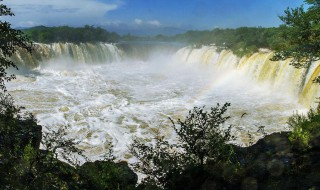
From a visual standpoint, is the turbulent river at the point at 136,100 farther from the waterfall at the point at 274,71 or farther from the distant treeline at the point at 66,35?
the distant treeline at the point at 66,35

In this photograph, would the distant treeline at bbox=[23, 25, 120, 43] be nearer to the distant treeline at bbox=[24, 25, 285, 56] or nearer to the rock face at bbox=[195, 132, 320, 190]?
the distant treeline at bbox=[24, 25, 285, 56]

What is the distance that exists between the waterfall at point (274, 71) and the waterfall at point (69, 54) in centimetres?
1968

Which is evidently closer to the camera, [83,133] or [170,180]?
[170,180]

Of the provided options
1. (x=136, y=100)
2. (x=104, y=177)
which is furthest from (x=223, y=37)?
(x=104, y=177)

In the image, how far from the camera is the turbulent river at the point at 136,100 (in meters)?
19.4

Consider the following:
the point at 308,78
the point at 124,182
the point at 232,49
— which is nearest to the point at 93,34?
the point at 232,49

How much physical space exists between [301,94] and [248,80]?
10.1 m

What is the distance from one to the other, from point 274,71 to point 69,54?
3462 cm

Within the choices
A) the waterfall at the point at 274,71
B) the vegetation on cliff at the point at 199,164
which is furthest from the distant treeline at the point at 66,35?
the vegetation on cliff at the point at 199,164

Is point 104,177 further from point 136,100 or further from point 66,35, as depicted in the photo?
point 66,35

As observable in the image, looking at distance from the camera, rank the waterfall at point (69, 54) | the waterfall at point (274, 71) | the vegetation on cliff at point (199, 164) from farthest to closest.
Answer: the waterfall at point (69, 54), the waterfall at point (274, 71), the vegetation on cliff at point (199, 164)

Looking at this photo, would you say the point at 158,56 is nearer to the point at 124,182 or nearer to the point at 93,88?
the point at 93,88

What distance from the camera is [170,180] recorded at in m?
8.05

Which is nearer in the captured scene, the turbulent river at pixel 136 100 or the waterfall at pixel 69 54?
the turbulent river at pixel 136 100
